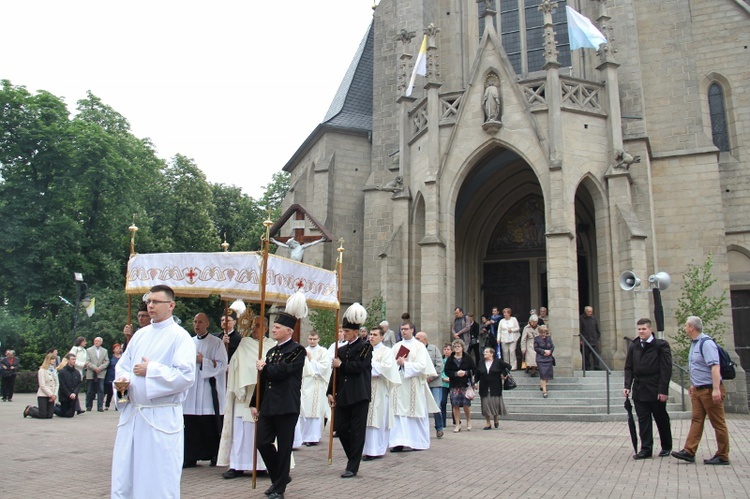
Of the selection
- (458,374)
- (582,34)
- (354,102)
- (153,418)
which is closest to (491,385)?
(458,374)

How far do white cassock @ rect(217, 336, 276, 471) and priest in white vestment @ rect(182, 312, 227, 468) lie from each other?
1.45 ft

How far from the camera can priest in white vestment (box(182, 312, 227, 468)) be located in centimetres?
819

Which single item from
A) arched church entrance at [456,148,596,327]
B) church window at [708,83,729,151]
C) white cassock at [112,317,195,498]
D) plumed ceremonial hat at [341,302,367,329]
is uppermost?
church window at [708,83,729,151]

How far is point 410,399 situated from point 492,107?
35.0 ft

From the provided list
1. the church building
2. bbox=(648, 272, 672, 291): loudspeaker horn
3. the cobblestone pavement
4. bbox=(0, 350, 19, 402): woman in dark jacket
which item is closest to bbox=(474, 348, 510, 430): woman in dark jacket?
the cobblestone pavement

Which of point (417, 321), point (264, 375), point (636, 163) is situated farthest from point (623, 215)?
point (264, 375)

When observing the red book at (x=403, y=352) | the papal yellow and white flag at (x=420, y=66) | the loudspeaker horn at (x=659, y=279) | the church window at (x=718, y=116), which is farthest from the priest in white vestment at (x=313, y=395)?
the church window at (x=718, y=116)

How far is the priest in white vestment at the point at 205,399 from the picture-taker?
322 inches

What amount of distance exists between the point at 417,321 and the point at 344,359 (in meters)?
11.9

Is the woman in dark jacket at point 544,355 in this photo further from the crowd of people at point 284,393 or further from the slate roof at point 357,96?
the slate roof at point 357,96

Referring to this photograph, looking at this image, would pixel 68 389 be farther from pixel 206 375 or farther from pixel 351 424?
pixel 351 424

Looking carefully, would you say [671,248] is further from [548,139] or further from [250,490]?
[250,490]

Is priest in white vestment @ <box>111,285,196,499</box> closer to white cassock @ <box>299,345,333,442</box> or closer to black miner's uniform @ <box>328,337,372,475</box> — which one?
black miner's uniform @ <box>328,337,372,475</box>

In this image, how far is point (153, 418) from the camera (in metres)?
4.71
